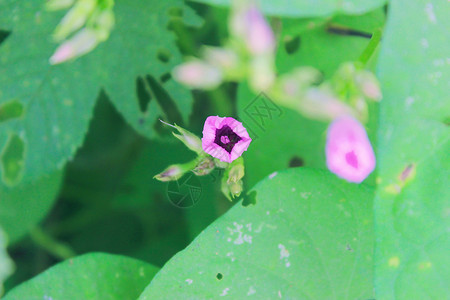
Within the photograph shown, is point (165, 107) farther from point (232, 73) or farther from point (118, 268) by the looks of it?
point (232, 73)

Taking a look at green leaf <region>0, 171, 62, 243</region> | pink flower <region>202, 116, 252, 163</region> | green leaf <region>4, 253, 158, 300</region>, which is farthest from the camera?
green leaf <region>0, 171, 62, 243</region>

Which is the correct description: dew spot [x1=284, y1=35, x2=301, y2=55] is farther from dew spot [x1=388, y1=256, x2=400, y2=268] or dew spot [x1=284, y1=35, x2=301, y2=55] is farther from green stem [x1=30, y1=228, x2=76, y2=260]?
green stem [x1=30, y1=228, x2=76, y2=260]

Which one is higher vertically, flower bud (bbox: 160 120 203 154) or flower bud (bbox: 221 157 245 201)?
flower bud (bbox: 160 120 203 154)

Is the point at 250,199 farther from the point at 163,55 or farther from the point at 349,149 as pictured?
the point at 163,55

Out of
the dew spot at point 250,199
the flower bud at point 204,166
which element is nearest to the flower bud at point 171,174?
the flower bud at point 204,166

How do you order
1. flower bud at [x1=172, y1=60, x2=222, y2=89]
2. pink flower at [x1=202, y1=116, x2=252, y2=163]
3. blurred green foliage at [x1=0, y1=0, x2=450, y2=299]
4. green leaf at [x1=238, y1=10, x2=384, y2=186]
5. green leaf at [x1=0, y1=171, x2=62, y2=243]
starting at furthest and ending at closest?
1. green leaf at [x1=0, y1=171, x2=62, y2=243]
2. green leaf at [x1=238, y1=10, x2=384, y2=186]
3. pink flower at [x1=202, y1=116, x2=252, y2=163]
4. blurred green foliage at [x1=0, y1=0, x2=450, y2=299]
5. flower bud at [x1=172, y1=60, x2=222, y2=89]

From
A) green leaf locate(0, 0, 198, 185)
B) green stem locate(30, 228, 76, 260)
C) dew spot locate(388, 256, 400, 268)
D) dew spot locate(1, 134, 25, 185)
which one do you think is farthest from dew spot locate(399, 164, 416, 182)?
green stem locate(30, 228, 76, 260)

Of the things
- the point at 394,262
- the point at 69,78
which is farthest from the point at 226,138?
the point at 69,78
